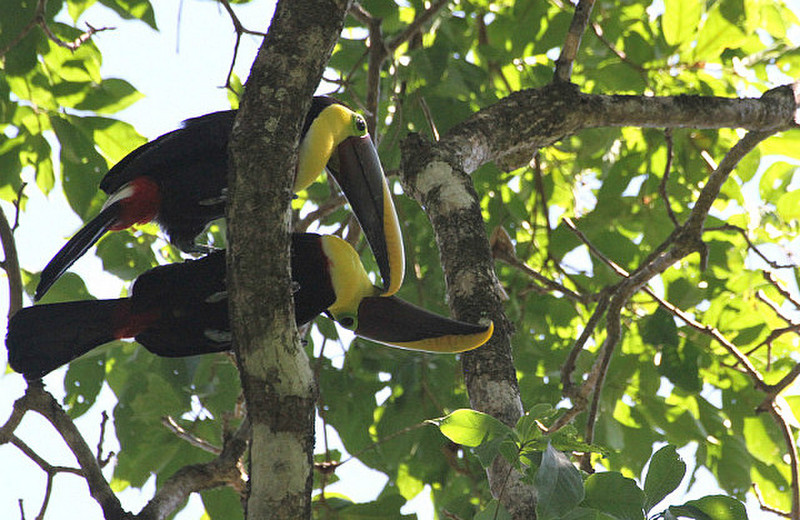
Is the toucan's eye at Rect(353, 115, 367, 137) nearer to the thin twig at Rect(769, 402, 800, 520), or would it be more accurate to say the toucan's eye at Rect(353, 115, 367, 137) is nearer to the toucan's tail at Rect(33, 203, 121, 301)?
the toucan's tail at Rect(33, 203, 121, 301)

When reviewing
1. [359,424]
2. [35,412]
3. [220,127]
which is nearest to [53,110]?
[220,127]

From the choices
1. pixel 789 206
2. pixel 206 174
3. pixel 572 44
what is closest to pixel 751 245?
pixel 789 206

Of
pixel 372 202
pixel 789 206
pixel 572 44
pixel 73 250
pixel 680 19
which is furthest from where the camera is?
pixel 789 206

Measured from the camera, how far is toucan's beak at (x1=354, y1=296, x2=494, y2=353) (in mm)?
2195

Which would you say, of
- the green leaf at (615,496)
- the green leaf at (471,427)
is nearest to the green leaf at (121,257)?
the green leaf at (471,427)

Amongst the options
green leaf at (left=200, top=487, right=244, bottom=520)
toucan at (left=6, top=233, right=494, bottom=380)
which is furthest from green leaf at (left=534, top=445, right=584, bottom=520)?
green leaf at (left=200, top=487, right=244, bottom=520)

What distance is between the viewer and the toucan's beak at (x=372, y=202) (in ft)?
8.09

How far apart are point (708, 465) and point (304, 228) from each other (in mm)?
1879

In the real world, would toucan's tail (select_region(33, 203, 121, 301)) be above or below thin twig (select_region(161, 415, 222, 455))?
above

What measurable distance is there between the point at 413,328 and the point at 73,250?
95 cm

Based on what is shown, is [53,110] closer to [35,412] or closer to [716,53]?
[35,412]

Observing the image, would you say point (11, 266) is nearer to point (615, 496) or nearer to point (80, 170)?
point (80, 170)

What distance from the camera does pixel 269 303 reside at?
175 cm

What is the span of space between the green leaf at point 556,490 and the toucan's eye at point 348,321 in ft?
3.95
